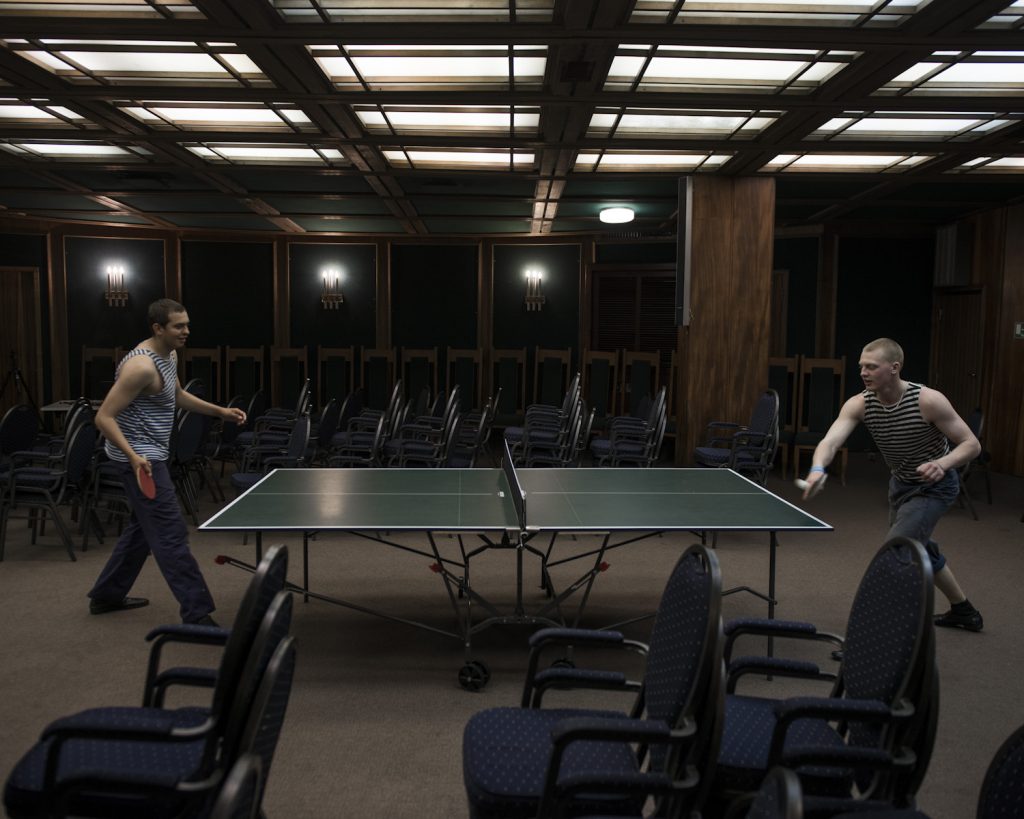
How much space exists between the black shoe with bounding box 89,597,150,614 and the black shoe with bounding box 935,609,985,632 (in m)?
4.44

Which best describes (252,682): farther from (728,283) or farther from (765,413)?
(728,283)

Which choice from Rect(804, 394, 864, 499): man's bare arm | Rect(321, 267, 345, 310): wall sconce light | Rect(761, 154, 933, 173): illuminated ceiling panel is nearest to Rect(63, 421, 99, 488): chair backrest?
Rect(804, 394, 864, 499): man's bare arm

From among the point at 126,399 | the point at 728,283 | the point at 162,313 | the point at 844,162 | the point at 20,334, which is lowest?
the point at 126,399

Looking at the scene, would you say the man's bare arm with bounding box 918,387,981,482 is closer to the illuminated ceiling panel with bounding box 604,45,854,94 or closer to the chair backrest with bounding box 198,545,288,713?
the illuminated ceiling panel with bounding box 604,45,854,94

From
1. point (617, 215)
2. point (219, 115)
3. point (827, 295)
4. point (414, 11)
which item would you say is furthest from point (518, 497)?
point (827, 295)

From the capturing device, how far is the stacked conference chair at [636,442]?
785cm

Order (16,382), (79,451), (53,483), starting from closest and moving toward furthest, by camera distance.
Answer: (79,451), (53,483), (16,382)

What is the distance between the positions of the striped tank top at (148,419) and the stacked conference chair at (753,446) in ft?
14.9

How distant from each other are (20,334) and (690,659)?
1283 cm

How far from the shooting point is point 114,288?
13.0 metres

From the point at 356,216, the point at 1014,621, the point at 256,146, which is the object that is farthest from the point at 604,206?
the point at 1014,621

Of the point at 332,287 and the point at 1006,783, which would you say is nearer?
the point at 1006,783

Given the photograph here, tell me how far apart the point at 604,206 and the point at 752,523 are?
7319 mm

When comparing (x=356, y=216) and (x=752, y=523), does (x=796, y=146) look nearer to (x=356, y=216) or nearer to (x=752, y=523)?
(x=752, y=523)
